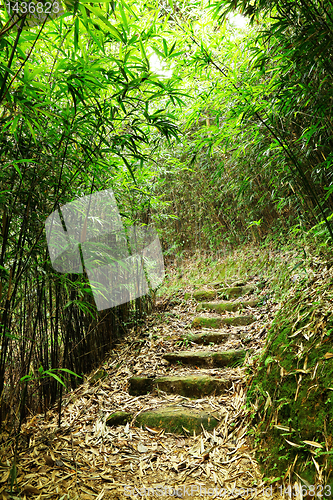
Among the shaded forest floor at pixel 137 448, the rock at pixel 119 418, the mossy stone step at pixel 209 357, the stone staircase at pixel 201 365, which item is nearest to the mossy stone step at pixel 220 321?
the stone staircase at pixel 201 365

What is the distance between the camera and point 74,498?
3.59 ft

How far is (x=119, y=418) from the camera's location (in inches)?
69.9

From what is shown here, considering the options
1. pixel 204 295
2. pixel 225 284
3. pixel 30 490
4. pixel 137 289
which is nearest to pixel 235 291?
pixel 225 284

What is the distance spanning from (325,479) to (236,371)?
0.97 metres

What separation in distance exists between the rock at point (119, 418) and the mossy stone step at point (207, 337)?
0.90 m

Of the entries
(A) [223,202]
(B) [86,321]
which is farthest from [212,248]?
(B) [86,321]

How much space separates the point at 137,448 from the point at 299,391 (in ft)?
2.93

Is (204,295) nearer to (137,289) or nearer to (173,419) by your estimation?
(137,289)

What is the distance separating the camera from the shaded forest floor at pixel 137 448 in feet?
3.86

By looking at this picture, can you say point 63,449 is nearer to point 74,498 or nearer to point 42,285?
point 74,498

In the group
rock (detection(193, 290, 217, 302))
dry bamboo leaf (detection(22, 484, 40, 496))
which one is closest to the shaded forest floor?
dry bamboo leaf (detection(22, 484, 40, 496))

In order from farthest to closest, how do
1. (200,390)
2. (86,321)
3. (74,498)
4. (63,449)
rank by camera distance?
(86,321), (200,390), (63,449), (74,498)

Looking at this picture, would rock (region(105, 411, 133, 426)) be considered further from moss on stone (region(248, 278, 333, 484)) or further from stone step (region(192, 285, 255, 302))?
stone step (region(192, 285, 255, 302))

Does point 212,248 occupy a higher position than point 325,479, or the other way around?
point 212,248
